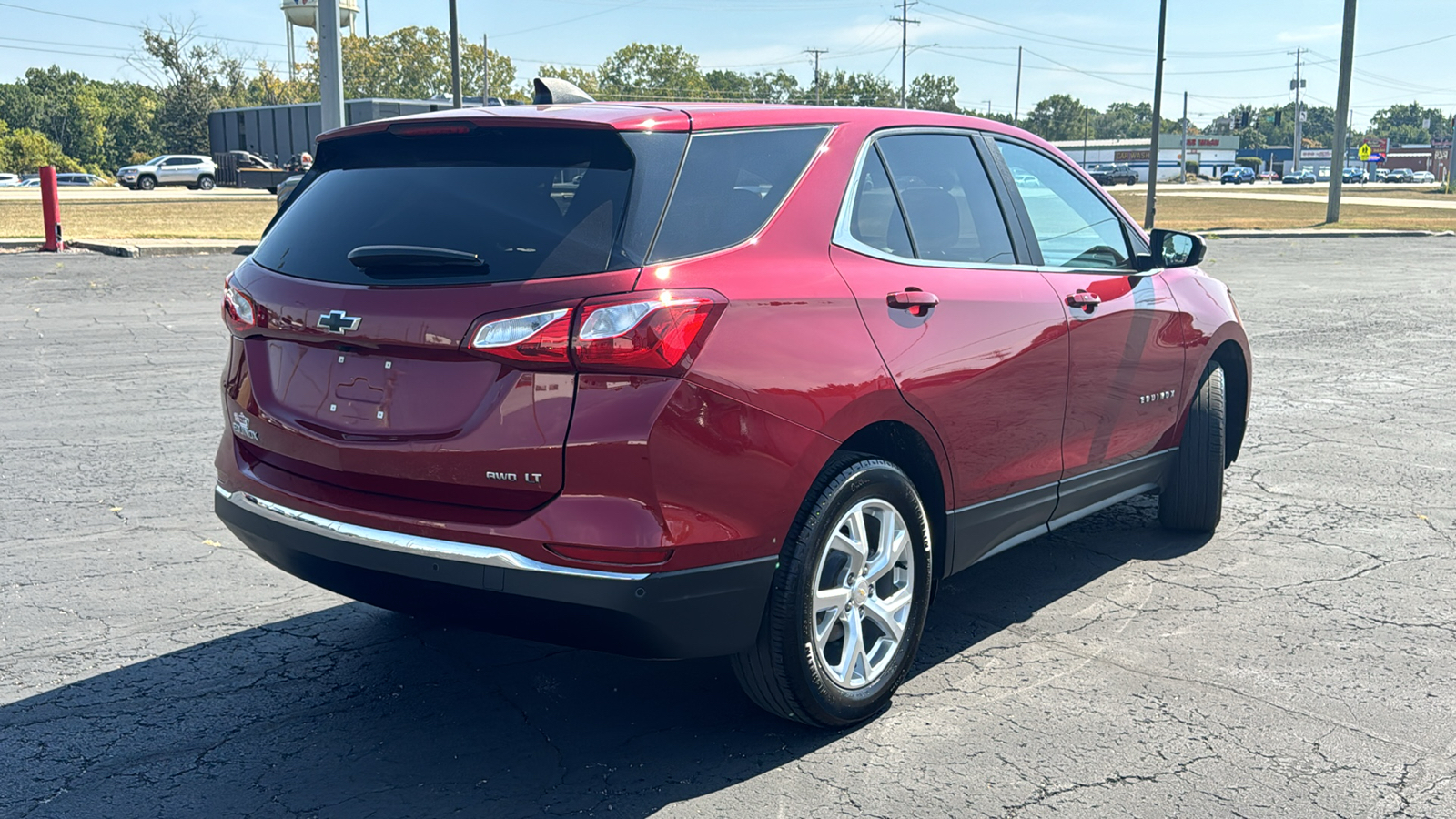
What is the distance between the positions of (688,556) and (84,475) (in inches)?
180

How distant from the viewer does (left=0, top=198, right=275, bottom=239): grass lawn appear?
79.7 feet

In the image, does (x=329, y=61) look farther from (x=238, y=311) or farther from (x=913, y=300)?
(x=913, y=300)

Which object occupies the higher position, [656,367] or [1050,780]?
[656,367]

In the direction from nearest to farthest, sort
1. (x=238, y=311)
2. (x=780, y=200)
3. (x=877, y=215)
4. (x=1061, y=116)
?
(x=780, y=200) < (x=238, y=311) < (x=877, y=215) < (x=1061, y=116)

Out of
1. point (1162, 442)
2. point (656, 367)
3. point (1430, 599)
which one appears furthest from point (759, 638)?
point (1430, 599)

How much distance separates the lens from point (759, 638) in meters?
3.30

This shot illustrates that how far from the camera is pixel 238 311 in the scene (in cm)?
363

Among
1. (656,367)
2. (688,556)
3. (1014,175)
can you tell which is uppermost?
(1014,175)

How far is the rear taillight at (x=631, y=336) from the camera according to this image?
293 centimetres

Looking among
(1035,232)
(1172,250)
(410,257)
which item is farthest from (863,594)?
(1172,250)

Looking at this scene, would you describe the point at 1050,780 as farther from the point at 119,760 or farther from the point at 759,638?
the point at 119,760

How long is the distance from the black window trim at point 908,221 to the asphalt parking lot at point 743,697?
1308mm

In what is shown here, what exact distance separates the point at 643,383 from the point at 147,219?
102ft

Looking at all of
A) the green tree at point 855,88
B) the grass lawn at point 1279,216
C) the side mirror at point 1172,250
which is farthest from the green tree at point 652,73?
the side mirror at point 1172,250
